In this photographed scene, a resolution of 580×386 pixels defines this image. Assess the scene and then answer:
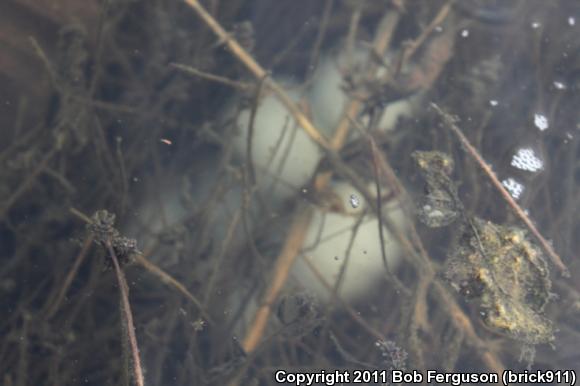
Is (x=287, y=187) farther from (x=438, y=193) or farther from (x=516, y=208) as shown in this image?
(x=516, y=208)

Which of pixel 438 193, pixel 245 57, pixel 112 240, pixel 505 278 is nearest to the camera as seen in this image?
pixel 112 240

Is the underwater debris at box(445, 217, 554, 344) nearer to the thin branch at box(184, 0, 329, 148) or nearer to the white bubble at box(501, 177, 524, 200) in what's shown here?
the white bubble at box(501, 177, 524, 200)

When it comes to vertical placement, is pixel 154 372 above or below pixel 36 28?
below

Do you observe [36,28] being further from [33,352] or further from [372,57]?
[372,57]

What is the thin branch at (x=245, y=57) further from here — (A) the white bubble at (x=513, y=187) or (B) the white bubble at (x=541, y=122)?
(B) the white bubble at (x=541, y=122)

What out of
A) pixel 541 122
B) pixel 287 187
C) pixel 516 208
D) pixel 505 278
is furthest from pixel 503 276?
pixel 287 187

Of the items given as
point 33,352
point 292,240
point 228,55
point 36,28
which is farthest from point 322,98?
point 33,352
